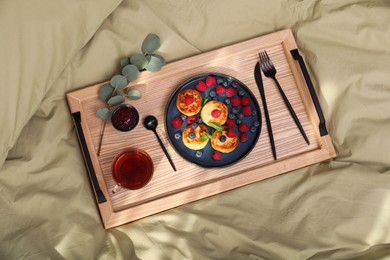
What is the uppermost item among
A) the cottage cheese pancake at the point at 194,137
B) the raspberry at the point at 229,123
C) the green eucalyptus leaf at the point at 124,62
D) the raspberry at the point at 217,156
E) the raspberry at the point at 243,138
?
the green eucalyptus leaf at the point at 124,62

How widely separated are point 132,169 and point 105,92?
0.24 m

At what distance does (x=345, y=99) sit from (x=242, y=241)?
518 millimetres

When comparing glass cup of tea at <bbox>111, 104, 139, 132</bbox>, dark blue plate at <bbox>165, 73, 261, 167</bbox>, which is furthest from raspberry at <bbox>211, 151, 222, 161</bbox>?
glass cup of tea at <bbox>111, 104, 139, 132</bbox>

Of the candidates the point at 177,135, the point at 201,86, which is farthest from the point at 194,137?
the point at 201,86

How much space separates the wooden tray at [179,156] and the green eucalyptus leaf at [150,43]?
0.22 feet

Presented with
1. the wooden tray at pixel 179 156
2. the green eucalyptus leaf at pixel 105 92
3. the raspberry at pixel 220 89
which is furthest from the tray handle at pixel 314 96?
the green eucalyptus leaf at pixel 105 92

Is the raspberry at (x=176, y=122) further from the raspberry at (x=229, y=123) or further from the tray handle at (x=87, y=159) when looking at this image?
the tray handle at (x=87, y=159)

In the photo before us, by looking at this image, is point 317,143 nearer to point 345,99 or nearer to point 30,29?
point 345,99

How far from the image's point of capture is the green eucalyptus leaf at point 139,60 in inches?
46.2

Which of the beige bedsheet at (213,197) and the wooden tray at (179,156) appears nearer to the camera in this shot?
the beige bedsheet at (213,197)

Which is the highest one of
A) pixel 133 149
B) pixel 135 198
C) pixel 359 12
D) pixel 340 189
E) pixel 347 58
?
pixel 359 12

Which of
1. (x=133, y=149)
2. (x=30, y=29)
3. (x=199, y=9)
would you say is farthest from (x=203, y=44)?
(x=30, y=29)

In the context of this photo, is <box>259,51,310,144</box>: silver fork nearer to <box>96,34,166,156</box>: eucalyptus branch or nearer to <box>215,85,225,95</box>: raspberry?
<box>215,85,225,95</box>: raspberry

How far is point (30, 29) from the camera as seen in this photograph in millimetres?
1020
